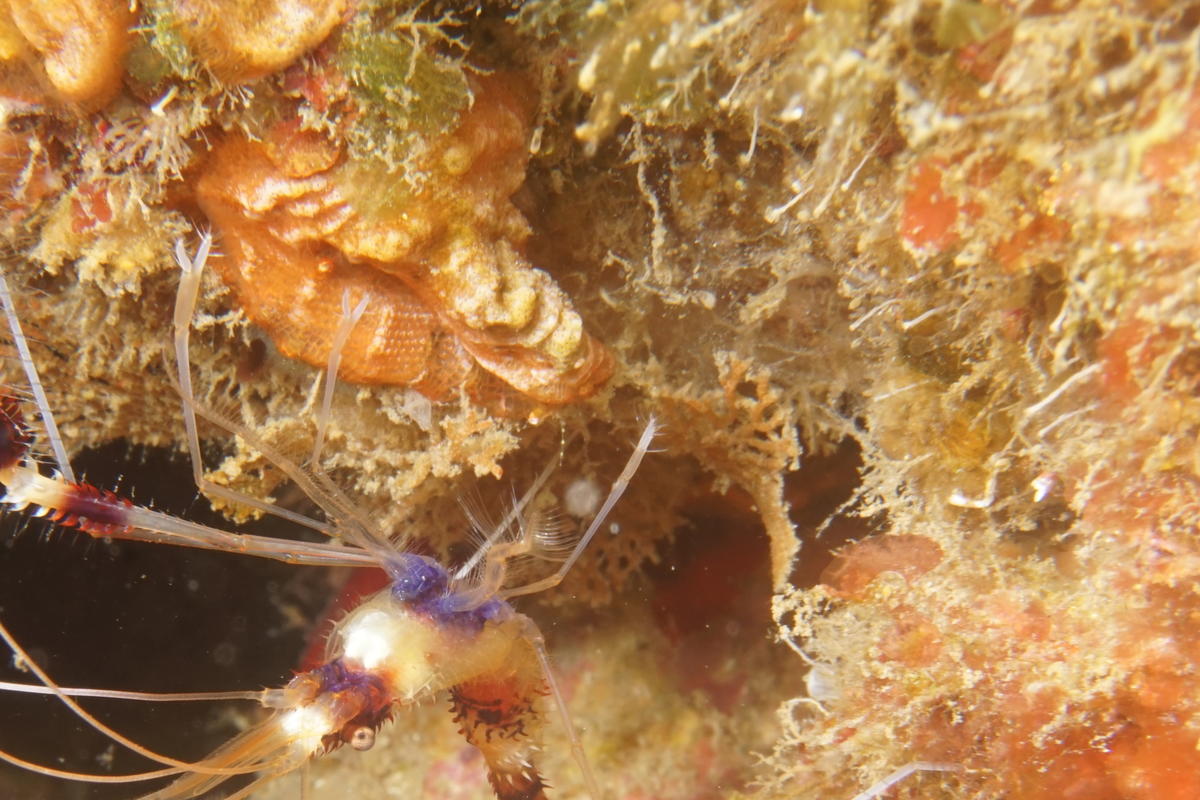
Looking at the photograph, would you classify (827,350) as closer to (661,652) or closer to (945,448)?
Result: (945,448)

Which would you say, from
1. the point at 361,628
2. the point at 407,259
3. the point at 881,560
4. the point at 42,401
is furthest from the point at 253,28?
the point at 881,560

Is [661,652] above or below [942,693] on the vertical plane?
above

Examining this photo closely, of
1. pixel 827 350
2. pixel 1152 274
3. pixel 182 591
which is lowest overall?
pixel 1152 274

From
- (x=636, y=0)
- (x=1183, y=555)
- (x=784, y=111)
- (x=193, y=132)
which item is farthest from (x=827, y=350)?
(x=193, y=132)

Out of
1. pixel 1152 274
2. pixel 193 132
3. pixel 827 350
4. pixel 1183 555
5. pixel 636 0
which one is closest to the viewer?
pixel 1152 274

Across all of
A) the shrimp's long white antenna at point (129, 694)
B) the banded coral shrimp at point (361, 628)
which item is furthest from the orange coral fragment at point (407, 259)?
the shrimp's long white antenna at point (129, 694)

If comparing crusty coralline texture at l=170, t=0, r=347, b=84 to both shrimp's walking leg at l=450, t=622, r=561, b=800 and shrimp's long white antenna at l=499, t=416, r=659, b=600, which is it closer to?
shrimp's long white antenna at l=499, t=416, r=659, b=600

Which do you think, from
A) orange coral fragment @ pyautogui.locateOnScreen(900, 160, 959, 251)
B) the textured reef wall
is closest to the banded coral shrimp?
the textured reef wall
